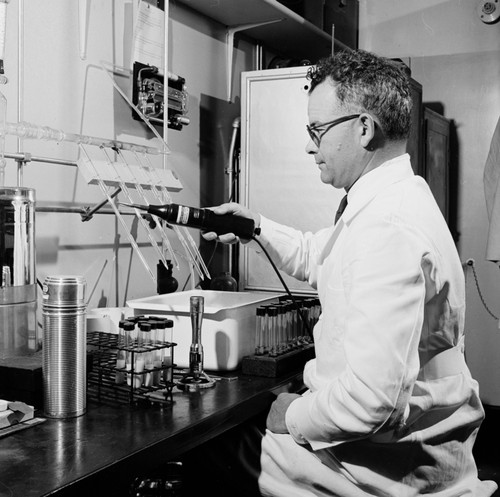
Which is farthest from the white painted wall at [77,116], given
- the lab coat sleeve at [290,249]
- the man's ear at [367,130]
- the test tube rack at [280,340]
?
the man's ear at [367,130]

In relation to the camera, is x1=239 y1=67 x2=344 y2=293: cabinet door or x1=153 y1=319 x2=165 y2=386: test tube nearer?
x1=153 y1=319 x2=165 y2=386: test tube

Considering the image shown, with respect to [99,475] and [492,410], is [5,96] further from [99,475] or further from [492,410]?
[492,410]

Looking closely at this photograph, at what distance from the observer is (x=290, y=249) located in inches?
84.7

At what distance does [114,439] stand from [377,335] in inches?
22.0

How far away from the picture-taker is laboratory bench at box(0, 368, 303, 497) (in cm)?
112

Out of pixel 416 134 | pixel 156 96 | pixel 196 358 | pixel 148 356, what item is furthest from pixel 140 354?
pixel 416 134

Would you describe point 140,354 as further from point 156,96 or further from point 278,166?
point 278,166

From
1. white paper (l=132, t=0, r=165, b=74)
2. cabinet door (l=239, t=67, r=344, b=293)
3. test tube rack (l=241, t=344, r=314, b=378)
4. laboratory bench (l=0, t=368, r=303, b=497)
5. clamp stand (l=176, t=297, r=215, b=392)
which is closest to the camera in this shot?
laboratory bench (l=0, t=368, r=303, b=497)

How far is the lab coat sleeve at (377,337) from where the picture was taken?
131 cm

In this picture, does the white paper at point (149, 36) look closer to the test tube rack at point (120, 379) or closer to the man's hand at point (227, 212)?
the man's hand at point (227, 212)

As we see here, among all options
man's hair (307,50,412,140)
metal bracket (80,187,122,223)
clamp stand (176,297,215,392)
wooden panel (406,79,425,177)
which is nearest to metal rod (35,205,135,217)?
metal bracket (80,187,122,223)

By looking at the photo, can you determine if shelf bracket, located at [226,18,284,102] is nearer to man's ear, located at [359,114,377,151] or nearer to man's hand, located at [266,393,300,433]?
man's ear, located at [359,114,377,151]

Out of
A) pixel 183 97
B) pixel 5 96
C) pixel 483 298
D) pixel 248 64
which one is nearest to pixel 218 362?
pixel 5 96

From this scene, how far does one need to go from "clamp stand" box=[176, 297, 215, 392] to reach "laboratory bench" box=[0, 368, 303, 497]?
29 mm
